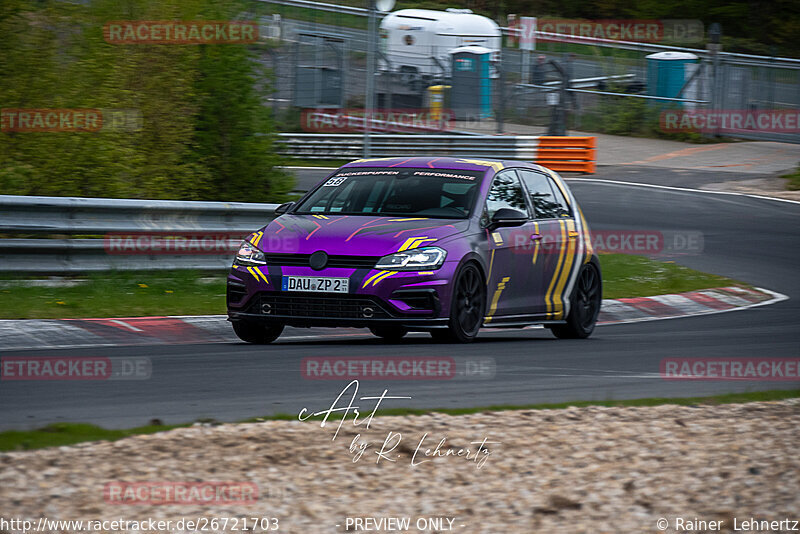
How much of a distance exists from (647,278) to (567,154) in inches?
476

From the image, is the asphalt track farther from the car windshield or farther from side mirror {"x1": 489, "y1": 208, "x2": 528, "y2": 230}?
the car windshield

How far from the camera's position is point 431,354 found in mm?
9133

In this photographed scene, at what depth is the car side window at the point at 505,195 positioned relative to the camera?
10.6 m

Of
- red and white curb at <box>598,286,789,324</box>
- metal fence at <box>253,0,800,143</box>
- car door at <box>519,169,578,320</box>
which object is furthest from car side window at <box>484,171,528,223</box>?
metal fence at <box>253,0,800,143</box>

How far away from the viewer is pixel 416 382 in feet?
26.1

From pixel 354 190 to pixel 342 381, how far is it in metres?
3.19

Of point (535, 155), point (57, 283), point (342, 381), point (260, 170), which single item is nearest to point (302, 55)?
point (535, 155)

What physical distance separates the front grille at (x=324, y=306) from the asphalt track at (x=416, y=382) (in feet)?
0.91

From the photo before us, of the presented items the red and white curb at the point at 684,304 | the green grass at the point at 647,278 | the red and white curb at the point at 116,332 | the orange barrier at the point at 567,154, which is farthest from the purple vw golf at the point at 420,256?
the orange barrier at the point at 567,154

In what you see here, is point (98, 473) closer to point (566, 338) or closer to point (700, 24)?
point (566, 338)

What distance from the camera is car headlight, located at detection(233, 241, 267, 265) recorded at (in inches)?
384

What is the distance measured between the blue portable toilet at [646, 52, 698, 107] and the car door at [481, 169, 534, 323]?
24.3 metres

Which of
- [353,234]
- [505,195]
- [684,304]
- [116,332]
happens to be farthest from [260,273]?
[684,304]

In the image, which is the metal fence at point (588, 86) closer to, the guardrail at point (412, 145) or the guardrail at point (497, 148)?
the guardrail at point (412, 145)
